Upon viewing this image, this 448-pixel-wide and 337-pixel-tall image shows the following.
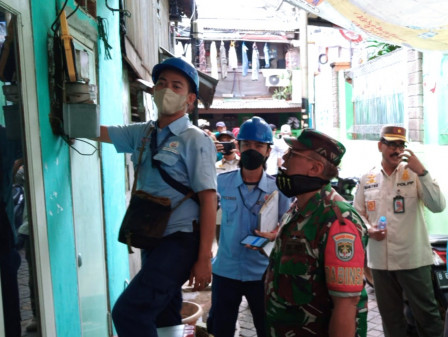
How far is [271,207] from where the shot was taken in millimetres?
3523

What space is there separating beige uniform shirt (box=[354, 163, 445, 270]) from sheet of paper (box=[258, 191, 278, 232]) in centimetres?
116

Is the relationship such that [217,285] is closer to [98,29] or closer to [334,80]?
[98,29]

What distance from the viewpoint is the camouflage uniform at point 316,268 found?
2.05 meters

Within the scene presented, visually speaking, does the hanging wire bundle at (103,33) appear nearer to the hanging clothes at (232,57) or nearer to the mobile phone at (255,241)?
the mobile phone at (255,241)

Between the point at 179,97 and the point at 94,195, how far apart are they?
4.09 feet

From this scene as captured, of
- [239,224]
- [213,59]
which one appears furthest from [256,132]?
[213,59]

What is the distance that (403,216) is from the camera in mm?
4043

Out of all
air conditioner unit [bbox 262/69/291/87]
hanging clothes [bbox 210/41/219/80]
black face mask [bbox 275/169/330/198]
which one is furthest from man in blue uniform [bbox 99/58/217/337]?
air conditioner unit [bbox 262/69/291/87]

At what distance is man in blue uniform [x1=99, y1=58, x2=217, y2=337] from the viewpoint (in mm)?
2223

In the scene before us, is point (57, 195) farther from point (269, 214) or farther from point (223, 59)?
point (223, 59)

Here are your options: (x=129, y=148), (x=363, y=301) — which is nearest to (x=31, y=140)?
(x=129, y=148)

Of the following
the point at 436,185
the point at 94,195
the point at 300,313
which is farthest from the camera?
the point at 436,185

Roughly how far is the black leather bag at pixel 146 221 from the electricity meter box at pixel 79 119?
1.60 ft

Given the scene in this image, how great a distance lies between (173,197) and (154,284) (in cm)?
46
